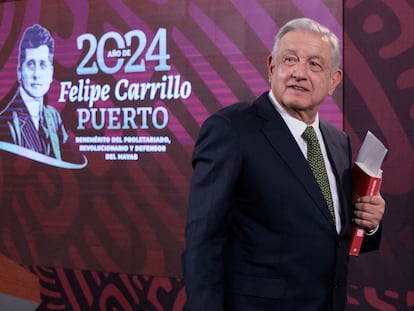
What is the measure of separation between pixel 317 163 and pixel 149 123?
2.06m

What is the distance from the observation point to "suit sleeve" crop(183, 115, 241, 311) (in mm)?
1414

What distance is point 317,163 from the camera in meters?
1.56

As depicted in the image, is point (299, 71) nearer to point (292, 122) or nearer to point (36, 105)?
point (292, 122)

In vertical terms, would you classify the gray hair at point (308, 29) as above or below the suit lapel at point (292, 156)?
above

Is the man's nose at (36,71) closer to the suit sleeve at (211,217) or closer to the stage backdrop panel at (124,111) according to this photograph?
the stage backdrop panel at (124,111)

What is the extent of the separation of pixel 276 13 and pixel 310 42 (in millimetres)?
1768

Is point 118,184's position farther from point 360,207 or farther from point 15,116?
point 360,207

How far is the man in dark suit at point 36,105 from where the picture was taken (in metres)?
3.75

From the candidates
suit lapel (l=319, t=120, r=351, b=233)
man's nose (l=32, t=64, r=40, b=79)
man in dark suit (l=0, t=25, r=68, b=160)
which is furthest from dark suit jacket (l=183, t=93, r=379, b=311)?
man's nose (l=32, t=64, r=40, b=79)

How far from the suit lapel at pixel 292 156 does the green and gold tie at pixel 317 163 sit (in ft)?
0.20

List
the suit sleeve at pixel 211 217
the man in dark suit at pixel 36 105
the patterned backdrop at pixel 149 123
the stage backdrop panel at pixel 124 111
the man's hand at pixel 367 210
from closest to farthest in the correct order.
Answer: the suit sleeve at pixel 211 217 → the man's hand at pixel 367 210 → the patterned backdrop at pixel 149 123 → the stage backdrop panel at pixel 124 111 → the man in dark suit at pixel 36 105

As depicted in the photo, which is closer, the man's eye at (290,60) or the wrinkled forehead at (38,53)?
the man's eye at (290,60)

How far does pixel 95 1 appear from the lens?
3627 millimetres

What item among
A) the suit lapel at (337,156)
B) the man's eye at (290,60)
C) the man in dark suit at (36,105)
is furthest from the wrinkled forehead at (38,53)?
the man's eye at (290,60)
